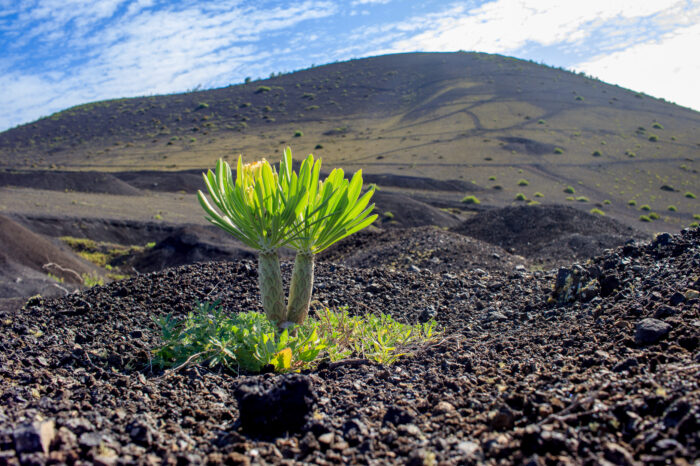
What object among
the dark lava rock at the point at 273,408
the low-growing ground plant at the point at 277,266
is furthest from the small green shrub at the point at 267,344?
the dark lava rock at the point at 273,408

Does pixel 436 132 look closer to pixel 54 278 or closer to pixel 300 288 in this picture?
pixel 54 278

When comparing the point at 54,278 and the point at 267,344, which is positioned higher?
the point at 267,344

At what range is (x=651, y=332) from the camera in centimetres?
279

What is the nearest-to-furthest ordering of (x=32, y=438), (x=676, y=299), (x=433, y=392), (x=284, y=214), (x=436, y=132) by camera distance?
(x=32, y=438), (x=433, y=392), (x=676, y=299), (x=284, y=214), (x=436, y=132)

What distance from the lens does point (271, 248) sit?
379 cm

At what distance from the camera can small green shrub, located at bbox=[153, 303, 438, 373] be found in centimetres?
308

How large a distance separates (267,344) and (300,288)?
101cm

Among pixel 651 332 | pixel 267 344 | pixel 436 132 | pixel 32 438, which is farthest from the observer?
pixel 436 132

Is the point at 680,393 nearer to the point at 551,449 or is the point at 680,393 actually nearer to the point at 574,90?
the point at 551,449

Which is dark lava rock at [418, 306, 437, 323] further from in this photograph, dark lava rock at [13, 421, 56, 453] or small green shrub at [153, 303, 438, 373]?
dark lava rock at [13, 421, 56, 453]

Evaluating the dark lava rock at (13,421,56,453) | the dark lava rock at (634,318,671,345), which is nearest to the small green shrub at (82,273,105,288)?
the dark lava rock at (13,421,56,453)

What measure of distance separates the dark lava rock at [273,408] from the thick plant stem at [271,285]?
162cm

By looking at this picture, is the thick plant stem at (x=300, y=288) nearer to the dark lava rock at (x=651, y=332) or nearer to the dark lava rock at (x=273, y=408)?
the dark lava rock at (x=273, y=408)

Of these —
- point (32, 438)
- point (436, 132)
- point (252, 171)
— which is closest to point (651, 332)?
point (252, 171)
